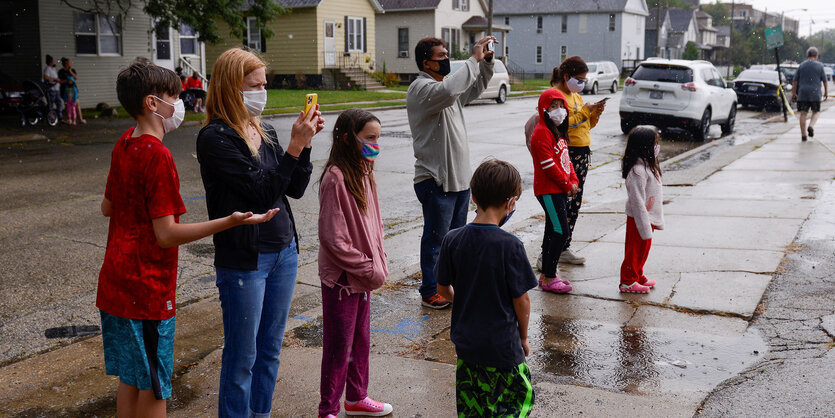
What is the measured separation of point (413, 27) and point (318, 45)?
10129 millimetres

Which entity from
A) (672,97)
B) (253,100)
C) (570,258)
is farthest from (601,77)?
(253,100)

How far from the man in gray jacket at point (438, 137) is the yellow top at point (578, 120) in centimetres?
108

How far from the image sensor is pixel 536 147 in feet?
18.5

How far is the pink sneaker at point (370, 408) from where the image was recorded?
12.5 feet

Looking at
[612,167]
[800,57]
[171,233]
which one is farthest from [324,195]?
[800,57]

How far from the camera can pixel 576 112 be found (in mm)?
6238

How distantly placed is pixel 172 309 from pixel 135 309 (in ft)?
0.50

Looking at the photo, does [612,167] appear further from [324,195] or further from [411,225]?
[324,195]

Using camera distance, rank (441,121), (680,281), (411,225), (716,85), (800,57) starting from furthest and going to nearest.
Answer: (800,57)
(716,85)
(411,225)
(680,281)
(441,121)

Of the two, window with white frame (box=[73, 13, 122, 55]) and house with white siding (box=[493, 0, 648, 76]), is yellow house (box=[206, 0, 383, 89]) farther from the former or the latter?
house with white siding (box=[493, 0, 648, 76])

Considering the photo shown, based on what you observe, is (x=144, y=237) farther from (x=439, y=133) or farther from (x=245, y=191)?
(x=439, y=133)

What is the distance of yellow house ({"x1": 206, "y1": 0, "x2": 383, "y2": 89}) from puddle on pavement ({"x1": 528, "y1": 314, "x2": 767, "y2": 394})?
113 ft

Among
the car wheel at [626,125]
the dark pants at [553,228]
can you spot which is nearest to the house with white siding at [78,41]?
the car wheel at [626,125]

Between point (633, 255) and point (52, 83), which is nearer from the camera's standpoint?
point (633, 255)
